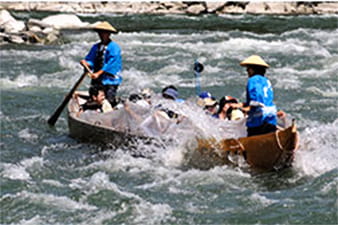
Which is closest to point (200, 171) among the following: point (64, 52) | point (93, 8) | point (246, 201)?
point (246, 201)

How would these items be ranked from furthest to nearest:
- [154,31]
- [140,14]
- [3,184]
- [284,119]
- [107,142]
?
[140,14], [154,31], [107,142], [284,119], [3,184]

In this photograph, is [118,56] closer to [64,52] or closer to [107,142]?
[107,142]

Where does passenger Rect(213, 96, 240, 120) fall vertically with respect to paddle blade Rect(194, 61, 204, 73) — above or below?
below

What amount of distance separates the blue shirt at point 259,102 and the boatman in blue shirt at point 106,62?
2.88m

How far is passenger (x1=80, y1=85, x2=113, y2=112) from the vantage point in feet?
37.1

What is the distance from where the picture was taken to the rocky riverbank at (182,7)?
3491 centimetres

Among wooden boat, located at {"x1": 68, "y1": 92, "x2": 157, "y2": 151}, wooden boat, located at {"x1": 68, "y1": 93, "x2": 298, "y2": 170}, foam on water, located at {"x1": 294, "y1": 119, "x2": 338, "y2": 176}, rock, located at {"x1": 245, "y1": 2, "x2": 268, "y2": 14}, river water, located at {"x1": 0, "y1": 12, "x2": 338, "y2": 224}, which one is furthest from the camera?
rock, located at {"x1": 245, "y1": 2, "x2": 268, "y2": 14}

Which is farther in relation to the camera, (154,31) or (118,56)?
(154,31)

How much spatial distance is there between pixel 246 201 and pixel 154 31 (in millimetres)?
18542

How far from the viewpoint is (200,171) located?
9.28 meters

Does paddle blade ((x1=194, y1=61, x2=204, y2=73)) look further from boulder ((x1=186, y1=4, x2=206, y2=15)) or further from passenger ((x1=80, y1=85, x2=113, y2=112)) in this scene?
boulder ((x1=186, y1=4, x2=206, y2=15))

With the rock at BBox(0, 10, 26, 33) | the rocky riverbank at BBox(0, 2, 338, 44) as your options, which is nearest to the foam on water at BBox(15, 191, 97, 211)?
the rock at BBox(0, 10, 26, 33)

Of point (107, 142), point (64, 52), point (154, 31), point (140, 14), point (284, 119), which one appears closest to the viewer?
point (284, 119)

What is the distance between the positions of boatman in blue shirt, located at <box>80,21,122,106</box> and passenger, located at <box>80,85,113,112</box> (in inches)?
3.1
